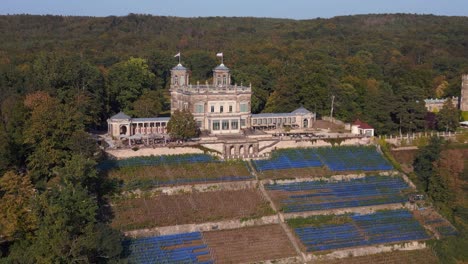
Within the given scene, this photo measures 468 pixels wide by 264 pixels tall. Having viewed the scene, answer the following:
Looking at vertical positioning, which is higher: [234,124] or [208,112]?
[208,112]

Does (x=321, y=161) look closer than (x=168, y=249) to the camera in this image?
No

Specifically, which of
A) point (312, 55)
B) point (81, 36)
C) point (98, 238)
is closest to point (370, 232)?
point (98, 238)

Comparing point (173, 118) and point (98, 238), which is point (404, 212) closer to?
point (173, 118)

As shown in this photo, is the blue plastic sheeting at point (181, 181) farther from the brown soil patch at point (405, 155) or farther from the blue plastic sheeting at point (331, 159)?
the brown soil patch at point (405, 155)

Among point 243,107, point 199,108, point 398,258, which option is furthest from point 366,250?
point 199,108

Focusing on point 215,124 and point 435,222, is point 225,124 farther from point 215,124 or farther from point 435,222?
point 435,222

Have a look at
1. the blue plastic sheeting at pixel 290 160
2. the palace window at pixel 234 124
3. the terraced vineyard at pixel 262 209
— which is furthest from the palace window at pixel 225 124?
the terraced vineyard at pixel 262 209
